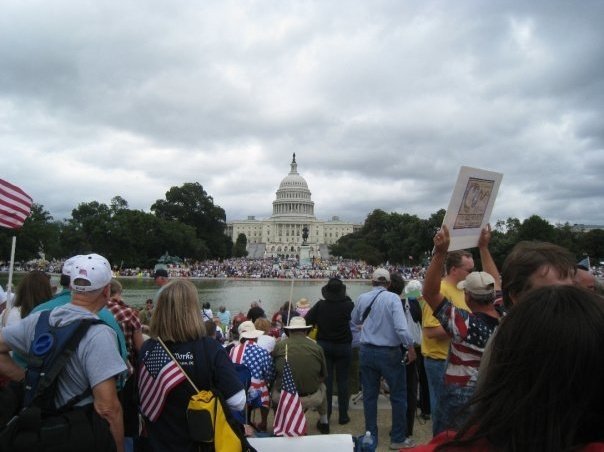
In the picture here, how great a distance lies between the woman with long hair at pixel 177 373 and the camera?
3119 millimetres

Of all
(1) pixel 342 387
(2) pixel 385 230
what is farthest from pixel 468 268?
(2) pixel 385 230

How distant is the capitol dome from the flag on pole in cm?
13590

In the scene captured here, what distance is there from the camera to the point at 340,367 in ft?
22.4

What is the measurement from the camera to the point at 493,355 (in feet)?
4.70

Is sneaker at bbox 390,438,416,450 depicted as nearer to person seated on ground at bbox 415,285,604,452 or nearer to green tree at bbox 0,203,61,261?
person seated on ground at bbox 415,285,604,452

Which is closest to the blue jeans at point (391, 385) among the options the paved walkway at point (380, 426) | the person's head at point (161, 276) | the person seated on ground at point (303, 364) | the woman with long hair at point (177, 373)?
the paved walkway at point (380, 426)

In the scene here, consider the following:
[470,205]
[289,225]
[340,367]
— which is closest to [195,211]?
[289,225]

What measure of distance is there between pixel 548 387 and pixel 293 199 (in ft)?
472

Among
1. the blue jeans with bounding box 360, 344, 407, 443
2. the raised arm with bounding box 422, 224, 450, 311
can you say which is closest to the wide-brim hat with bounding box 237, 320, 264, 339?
the blue jeans with bounding box 360, 344, 407, 443

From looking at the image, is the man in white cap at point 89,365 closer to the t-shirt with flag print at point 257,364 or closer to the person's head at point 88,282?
the person's head at point 88,282

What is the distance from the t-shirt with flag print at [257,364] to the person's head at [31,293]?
1.99m

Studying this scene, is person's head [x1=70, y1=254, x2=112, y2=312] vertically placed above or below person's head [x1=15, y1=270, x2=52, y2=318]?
above

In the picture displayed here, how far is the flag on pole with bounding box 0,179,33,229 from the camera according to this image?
7.04 meters

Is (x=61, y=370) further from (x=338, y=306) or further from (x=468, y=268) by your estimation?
Result: (x=338, y=306)
